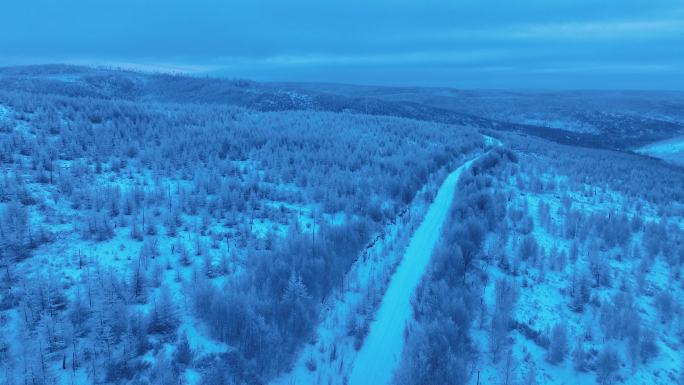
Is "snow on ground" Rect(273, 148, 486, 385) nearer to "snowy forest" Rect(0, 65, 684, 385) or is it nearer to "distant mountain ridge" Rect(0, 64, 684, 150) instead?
"snowy forest" Rect(0, 65, 684, 385)

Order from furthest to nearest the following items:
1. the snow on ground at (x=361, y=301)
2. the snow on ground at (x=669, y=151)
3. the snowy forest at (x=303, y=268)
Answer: the snow on ground at (x=669, y=151), the snow on ground at (x=361, y=301), the snowy forest at (x=303, y=268)

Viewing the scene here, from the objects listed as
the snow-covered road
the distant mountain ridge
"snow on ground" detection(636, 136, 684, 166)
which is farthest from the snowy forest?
the distant mountain ridge

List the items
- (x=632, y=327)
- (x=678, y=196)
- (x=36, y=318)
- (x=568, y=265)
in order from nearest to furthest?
(x=36, y=318)
(x=632, y=327)
(x=568, y=265)
(x=678, y=196)

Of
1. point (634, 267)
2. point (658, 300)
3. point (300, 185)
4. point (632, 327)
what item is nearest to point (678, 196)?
point (634, 267)

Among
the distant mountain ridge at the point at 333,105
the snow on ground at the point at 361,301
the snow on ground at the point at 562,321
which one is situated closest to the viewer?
the snow on ground at the point at 361,301


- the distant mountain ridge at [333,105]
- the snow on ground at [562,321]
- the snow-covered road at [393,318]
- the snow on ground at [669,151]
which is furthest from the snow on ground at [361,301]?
the distant mountain ridge at [333,105]

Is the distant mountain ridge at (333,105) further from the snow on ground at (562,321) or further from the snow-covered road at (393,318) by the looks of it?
the snow on ground at (562,321)

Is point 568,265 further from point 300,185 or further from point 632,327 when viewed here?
point 300,185

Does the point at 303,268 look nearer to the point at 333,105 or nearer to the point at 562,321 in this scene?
the point at 562,321
